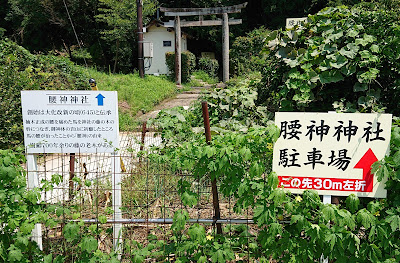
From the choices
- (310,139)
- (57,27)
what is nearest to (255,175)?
(310,139)

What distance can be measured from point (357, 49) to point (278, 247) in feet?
7.59

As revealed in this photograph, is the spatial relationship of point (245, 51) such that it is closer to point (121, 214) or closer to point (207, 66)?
point (207, 66)

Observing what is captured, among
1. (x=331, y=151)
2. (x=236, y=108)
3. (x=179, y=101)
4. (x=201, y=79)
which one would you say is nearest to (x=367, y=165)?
(x=331, y=151)

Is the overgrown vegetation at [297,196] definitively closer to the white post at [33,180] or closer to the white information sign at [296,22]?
the white information sign at [296,22]

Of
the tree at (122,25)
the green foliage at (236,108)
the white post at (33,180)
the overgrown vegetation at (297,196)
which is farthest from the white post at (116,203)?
the tree at (122,25)

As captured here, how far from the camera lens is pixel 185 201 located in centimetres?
283

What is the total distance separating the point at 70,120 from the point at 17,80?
4365 mm

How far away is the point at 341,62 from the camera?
13.3 feet

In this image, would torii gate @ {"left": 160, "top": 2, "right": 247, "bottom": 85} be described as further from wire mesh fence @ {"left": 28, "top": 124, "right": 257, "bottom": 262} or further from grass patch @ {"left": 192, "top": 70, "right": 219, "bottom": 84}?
wire mesh fence @ {"left": 28, "top": 124, "right": 257, "bottom": 262}

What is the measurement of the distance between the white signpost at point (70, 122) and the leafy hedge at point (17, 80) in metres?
3.78

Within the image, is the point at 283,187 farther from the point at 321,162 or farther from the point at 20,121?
the point at 20,121

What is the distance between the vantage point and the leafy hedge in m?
6.62

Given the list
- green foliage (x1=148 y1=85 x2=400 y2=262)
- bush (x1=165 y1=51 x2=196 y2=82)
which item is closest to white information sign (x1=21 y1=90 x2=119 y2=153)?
green foliage (x1=148 y1=85 x2=400 y2=262)

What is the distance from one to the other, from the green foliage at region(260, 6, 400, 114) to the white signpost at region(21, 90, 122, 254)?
6.36 ft
